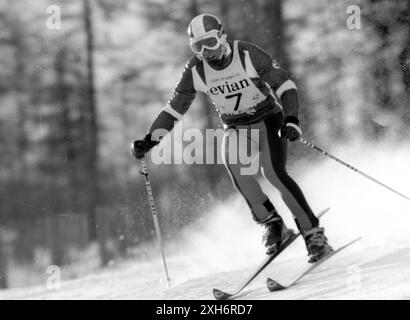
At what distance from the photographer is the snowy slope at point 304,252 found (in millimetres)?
3529

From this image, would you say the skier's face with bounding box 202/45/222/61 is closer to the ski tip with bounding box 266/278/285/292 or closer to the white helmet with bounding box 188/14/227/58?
the white helmet with bounding box 188/14/227/58

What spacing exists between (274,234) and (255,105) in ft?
2.92

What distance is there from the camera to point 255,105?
3486 mm

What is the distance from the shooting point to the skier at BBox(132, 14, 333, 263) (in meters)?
3.32

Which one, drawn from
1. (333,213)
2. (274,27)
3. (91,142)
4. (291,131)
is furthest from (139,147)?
(274,27)

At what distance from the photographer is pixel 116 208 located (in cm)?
553

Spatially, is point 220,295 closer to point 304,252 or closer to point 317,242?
point 317,242

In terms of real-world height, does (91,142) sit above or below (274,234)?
above

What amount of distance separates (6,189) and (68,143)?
0.88 metres

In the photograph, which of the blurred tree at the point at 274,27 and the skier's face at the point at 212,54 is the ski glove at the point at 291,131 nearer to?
the skier's face at the point at 212,54

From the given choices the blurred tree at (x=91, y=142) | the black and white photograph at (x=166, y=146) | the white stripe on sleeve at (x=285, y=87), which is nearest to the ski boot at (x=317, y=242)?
the black and white photograph at (x=166, y=146)

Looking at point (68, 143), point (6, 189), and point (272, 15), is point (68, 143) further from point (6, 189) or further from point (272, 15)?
point (272, 15)

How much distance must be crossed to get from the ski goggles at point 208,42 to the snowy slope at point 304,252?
1.65 metres
